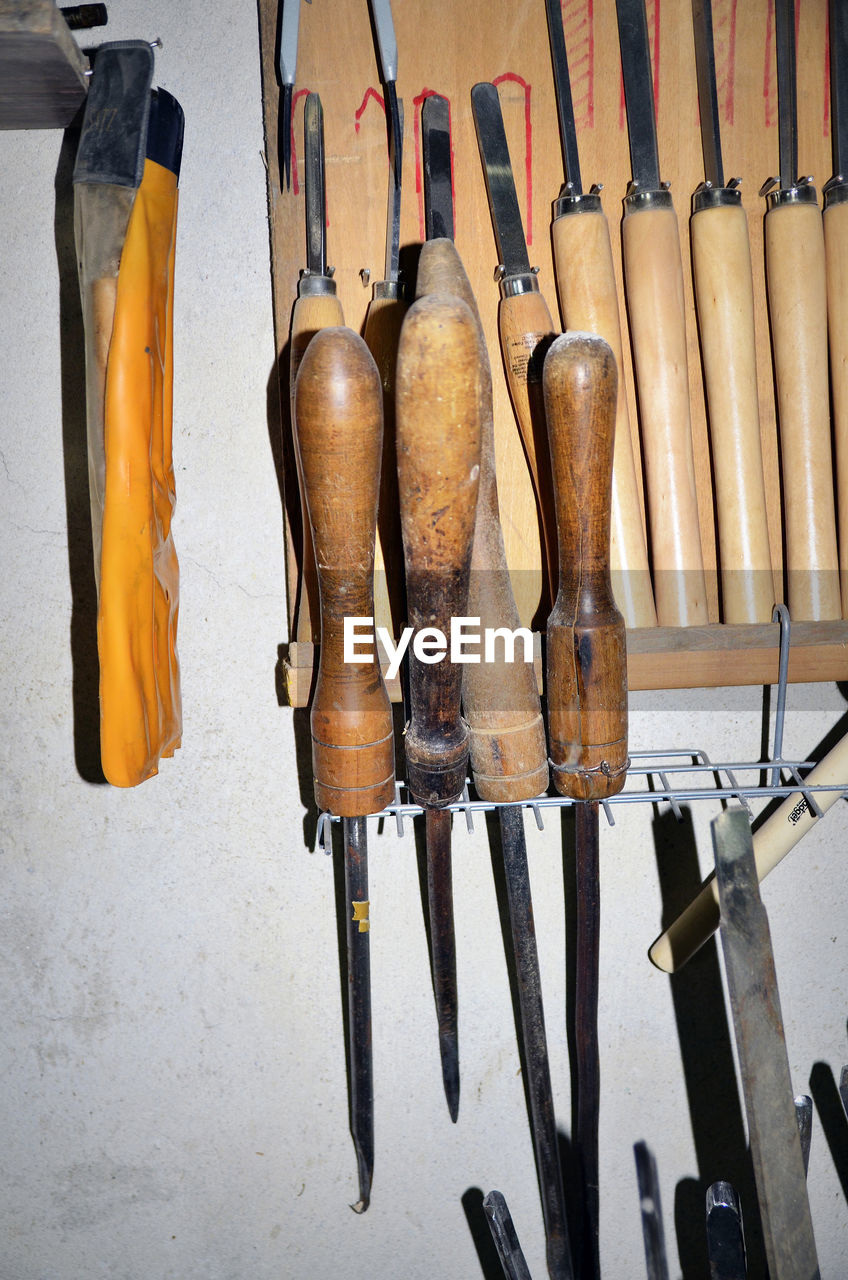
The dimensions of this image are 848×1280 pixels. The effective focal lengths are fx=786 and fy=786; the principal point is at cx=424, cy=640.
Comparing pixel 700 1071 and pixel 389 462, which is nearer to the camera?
pixel 389 462

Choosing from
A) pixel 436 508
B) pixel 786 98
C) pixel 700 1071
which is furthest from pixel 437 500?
pixel 700 1071

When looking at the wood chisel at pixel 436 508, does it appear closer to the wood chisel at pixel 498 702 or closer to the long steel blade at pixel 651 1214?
the wood chisel at pixel 498 702

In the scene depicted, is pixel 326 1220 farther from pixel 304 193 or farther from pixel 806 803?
pixel 304 193

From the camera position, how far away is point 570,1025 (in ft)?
2.27

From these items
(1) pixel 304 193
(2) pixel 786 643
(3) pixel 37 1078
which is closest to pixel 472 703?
(2) pixel 786 643

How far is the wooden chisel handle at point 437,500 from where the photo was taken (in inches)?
14.0

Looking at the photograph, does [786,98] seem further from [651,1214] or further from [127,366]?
[651,1214]

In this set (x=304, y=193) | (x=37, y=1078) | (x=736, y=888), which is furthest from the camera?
(x=37, y=1078)

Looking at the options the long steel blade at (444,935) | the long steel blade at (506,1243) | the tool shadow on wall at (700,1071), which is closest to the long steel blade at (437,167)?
the long steel blade at (444,935)

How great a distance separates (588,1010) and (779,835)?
0.65 feet

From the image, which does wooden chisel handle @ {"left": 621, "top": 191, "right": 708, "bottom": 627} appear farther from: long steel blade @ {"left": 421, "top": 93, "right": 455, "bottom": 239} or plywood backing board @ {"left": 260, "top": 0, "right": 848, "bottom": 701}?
long steel blade @ {"left": 421, "top": 93, "right": 455, "bottom": 239}

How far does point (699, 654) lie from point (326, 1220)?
597 mm

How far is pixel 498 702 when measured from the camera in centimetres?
46

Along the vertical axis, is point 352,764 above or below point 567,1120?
above
